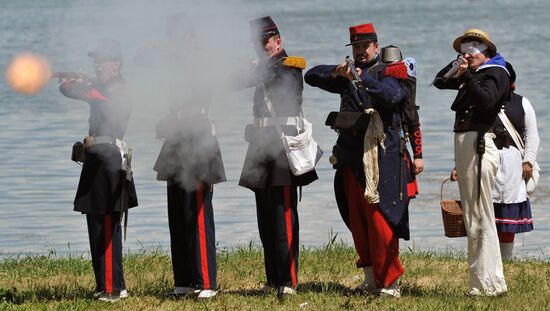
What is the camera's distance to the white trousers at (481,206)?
418 inches

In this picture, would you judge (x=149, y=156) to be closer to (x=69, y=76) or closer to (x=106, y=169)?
(x=106, y=169)

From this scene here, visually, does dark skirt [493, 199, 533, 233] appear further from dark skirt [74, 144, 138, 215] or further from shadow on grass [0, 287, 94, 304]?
shadow on grass [0, 287, 94, 304]

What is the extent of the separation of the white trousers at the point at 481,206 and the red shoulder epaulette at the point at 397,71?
2.02ft

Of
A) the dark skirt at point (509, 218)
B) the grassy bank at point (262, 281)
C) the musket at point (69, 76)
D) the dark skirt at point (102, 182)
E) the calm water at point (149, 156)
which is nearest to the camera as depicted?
the grassy bank at point (262, 281)

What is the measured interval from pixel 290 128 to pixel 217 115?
664mm

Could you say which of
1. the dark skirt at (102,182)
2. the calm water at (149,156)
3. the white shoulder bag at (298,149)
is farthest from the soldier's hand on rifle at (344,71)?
the dark skirt at (102,182)

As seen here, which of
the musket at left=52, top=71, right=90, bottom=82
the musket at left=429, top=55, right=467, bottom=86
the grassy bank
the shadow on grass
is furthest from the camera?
the shadow on grass

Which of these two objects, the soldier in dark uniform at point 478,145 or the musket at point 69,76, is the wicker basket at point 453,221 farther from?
the musket at point 69,76

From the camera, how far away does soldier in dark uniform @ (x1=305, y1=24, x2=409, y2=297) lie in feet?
35.1

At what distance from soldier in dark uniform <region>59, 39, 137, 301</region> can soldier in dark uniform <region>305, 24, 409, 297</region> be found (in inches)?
61.1

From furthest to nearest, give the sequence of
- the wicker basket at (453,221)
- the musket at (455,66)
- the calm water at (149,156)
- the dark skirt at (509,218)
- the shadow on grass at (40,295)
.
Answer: the dark skirt at (509,218), the wicker basket at (453,221), the calm water at (149,156), the shadow on grass at (40,295), the musket at (455,66)

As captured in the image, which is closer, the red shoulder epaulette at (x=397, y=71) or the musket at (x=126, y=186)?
the red shoulder epaulette at (x=397, y=71)

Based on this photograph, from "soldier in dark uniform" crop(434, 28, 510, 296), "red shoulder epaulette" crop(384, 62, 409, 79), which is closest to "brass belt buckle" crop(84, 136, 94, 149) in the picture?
"red shoulder epaulette" crop(384, 62, 409, 79)

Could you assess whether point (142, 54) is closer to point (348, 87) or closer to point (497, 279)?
point (348, 87)
